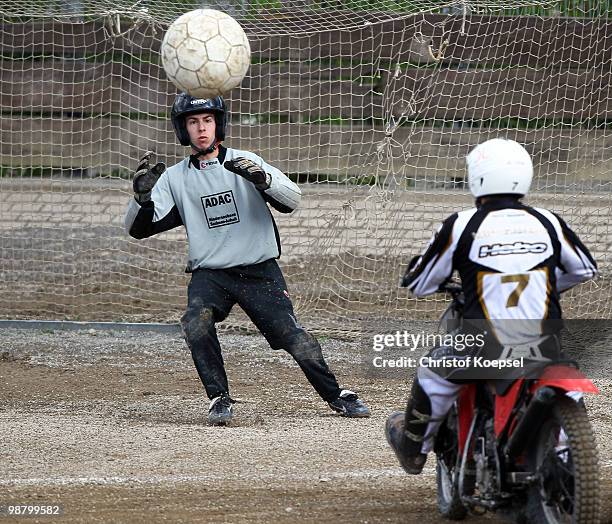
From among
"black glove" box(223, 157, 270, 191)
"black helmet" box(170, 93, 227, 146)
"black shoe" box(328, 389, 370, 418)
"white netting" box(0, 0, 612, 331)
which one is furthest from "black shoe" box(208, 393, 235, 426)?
"white netting" box(0, 0, 612, 331)

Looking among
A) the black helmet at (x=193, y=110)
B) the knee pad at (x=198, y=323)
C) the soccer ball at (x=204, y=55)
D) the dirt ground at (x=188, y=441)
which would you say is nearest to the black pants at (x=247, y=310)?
the knee pad at (x=198, y=323)

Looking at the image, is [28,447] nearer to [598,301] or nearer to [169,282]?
[169,282]

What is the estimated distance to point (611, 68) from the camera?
452 inches

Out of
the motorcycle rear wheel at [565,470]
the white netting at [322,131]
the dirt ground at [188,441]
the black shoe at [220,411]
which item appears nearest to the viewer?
the motorcycle rear wheel at [565,470]

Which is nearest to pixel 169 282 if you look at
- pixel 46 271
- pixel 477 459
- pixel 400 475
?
pixel 46 271

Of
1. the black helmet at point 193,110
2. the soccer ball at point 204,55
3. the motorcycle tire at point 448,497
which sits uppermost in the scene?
the soccer ball at point 204,55

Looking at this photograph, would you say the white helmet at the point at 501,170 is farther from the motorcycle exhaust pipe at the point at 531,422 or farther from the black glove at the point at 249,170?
the black glove at the point at 249,170

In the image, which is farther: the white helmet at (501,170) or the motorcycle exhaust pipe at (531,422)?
the white helmet at (501,170)

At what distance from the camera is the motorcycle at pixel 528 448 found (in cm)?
435

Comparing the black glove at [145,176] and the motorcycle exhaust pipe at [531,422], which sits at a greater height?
the black glove at [145,176]

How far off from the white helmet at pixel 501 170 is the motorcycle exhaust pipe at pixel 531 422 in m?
0.90

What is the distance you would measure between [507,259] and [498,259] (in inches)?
1.5

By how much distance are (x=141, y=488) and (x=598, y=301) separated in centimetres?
669

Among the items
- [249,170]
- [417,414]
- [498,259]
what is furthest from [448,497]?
[249,170]
